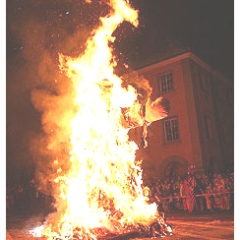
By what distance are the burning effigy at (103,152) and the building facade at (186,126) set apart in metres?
10.1

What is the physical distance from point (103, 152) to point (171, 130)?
11.4 metres

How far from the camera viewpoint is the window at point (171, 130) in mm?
18867

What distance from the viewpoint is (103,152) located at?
8148 millimetres

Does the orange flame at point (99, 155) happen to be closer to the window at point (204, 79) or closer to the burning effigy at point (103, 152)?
the burning effigy at point (103, 152)

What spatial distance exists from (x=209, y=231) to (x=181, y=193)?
5.26 meters

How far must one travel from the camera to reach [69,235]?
276 inches

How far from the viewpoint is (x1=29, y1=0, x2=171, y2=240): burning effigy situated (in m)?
7.49

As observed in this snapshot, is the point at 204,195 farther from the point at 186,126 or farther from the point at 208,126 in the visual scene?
the point at 208,126

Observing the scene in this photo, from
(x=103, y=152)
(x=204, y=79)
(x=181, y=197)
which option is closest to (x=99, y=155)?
(x=103, y=152)

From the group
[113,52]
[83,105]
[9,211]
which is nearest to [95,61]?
[113,52]

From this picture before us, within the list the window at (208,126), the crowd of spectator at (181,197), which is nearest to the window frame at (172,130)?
the window at (208,126)

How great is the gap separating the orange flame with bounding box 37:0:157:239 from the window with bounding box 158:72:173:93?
35.4 ft

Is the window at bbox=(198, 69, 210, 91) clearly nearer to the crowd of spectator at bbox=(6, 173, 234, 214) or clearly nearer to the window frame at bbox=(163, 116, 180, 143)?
the window frame at bbox=(163, 116, 180, 143)
